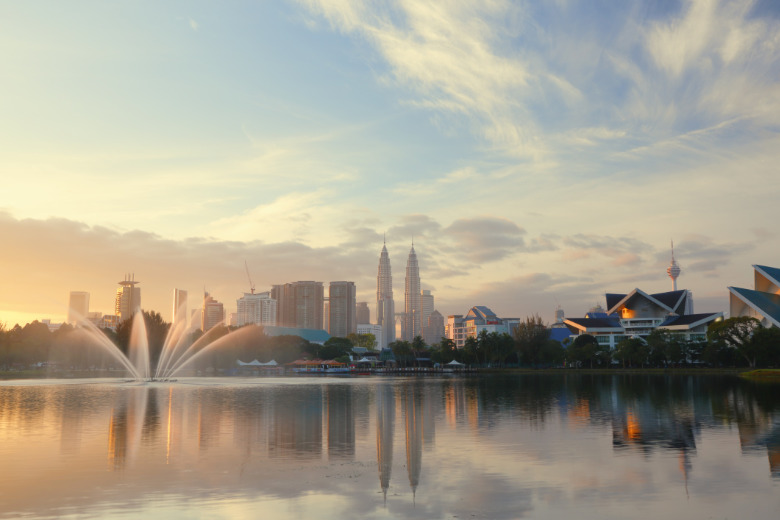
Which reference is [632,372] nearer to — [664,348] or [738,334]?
[664,348]

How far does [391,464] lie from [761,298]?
518 ft

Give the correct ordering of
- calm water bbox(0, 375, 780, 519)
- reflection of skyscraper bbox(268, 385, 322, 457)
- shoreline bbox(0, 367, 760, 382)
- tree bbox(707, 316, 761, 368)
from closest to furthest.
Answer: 1. calm water bbox(0, 375, 780, 519)
2. reflection of skyscraper bbox(268, 385, 322, 457)
3. shoreline bbox(0, 367, 760, 382)
4. tree bbox(707, 316, 761, 368)

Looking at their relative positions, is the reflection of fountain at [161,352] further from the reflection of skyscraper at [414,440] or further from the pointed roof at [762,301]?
the pointed roof at [762,301]

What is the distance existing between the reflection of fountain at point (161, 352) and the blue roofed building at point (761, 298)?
130 metres

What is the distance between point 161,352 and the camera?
132000 mm

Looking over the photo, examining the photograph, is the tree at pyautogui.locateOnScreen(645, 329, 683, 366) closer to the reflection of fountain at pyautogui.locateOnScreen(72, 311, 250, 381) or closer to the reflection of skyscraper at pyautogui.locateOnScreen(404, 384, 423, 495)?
the reflection of fountain at pyautogui.locateOnScreen(72, 311, 250, 381)

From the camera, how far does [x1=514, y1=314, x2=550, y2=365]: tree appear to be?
186 metres

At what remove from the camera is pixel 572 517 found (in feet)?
57.5

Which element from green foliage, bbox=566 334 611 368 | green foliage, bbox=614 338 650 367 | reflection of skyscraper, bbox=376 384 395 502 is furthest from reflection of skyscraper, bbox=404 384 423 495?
green foliage, bbox=566 334 611 368

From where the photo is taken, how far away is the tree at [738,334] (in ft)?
420

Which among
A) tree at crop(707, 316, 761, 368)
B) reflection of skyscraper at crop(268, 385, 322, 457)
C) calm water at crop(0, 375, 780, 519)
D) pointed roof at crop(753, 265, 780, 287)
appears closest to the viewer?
calm water at crop(0, 375, 780, 519)

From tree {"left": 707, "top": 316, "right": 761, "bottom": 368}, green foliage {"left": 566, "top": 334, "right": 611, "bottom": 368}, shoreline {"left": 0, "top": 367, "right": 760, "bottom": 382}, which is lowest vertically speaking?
shoreline {"left": 0, "top": 367, "right": 760, "bottom": 382}

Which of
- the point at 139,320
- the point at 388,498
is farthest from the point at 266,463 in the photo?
the point at 139,320

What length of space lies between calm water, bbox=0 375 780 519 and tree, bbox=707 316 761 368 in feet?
299
